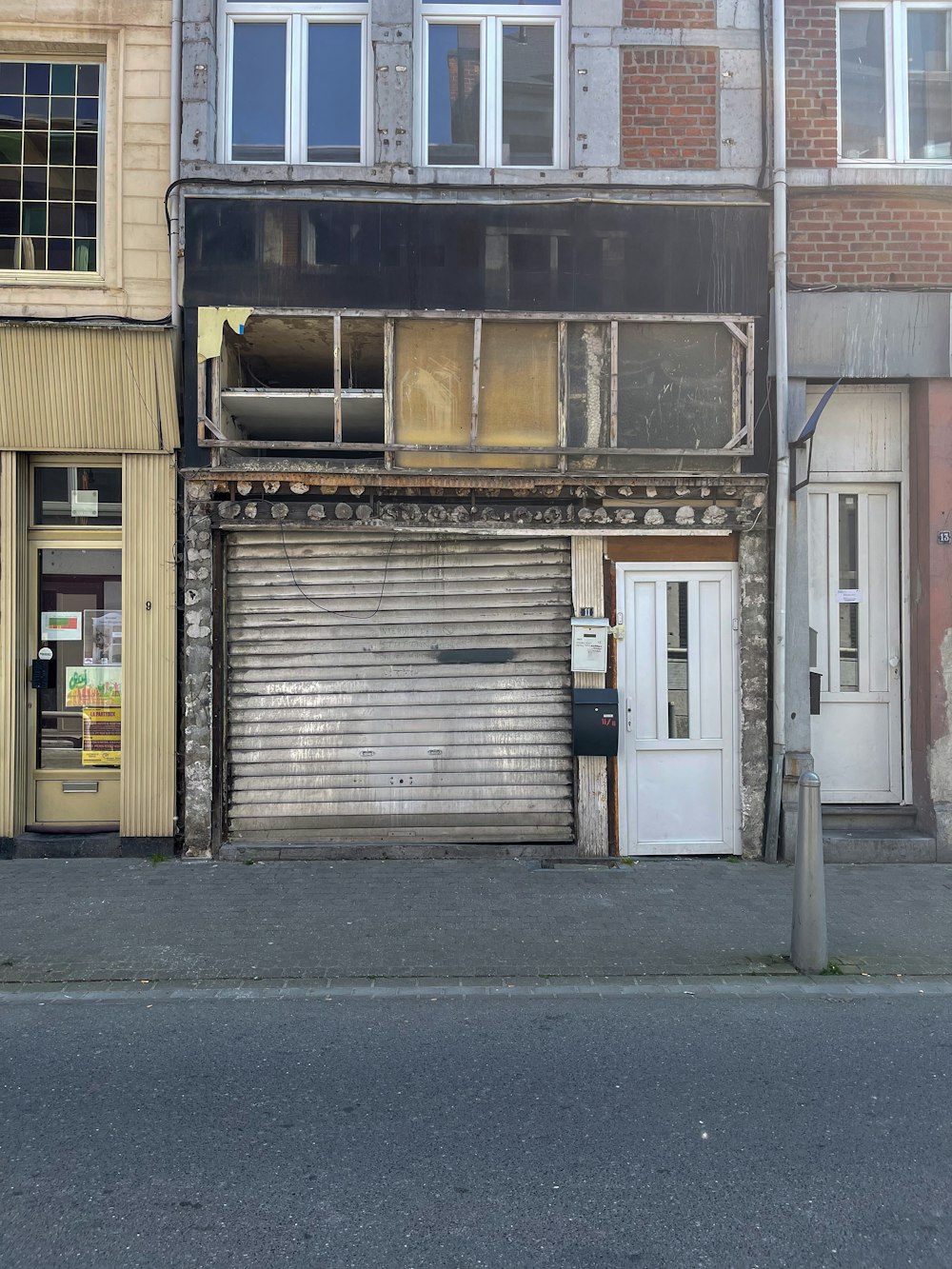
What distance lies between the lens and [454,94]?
8328 mm

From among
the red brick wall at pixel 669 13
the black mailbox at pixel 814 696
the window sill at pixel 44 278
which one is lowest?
the black mailbox at pixel 814 696

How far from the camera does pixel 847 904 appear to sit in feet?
22.4

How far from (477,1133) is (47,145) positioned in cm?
876

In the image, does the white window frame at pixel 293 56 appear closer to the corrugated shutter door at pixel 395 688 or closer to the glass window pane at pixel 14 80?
the glass window pane at pixel 14 80

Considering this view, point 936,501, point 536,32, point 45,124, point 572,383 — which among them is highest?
point 536,32

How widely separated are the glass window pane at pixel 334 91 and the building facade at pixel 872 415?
3798mm

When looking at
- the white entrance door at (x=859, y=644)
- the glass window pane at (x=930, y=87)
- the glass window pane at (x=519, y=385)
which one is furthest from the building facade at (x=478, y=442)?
the glass window pane at (x=930, y=87)

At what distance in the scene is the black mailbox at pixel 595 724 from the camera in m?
7.90

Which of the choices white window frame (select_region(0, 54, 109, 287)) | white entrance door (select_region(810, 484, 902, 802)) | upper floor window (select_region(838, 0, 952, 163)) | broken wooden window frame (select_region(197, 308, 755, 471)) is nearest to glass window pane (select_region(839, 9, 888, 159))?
upper floor window (select_region(838, 0, 952, 163))

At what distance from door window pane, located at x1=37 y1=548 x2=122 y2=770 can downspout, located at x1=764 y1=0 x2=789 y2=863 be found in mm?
5713

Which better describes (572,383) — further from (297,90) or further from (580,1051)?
(580,1051)

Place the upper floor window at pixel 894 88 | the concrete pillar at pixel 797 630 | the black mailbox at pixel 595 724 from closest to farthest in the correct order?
the black mailbox at pixel 595 724
the concrete pillar at pixel 797 630
the upper floor window at pixel 894 88

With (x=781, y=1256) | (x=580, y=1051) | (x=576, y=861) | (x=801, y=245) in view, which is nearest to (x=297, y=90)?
(x=801, y=245)

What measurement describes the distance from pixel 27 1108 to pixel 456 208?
714 cm
